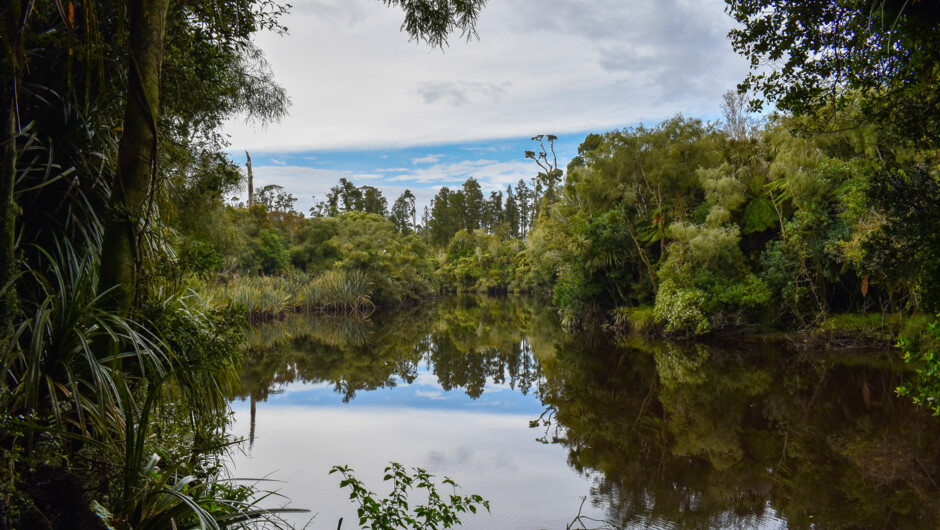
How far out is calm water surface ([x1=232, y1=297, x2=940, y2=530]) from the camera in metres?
4.95

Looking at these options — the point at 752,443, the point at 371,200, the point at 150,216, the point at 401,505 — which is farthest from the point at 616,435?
the point at 371,200

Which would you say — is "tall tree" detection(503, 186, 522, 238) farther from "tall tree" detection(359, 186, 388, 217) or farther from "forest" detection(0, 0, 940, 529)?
"forest" detection(0, 0, 940, 529)

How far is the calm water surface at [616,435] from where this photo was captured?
495 cm

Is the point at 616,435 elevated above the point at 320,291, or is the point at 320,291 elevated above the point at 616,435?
the point at 320,291

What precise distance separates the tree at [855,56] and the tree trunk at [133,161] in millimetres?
3949

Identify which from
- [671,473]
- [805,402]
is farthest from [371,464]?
[805,402]

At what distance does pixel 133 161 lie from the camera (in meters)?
2.70

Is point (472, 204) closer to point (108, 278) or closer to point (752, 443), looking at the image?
point (752, 443)

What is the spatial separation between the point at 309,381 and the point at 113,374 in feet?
29.5

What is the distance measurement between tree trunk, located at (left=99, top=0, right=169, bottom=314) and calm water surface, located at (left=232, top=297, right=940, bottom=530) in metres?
2.81

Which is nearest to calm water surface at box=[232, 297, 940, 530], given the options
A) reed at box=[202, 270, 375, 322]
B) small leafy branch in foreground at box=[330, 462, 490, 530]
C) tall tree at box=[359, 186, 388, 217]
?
small leafy branch in foreground at box=[330, 462, 490, 530]

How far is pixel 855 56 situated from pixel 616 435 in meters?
5.14

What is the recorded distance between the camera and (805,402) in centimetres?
854

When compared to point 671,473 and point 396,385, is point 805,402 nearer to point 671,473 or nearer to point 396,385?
point 671,473
